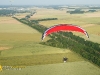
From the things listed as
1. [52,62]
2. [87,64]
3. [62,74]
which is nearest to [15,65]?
[52,62]

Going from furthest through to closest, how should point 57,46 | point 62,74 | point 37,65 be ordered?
point 57,46
point 37,65
point 62,74

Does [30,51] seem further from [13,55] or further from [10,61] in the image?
[10,61]

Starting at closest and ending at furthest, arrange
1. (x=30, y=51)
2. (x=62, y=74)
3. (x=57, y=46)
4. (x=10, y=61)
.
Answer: (x=62, y=74) → (x=10, y=61) → (x=30, y=51) → (x=57, y=46)

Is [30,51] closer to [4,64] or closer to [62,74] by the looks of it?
[4,64]

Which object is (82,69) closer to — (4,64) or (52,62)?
(52,62)

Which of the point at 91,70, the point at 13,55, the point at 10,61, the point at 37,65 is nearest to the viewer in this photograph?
the point at 91,70

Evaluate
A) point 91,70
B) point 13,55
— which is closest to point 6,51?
point 13,55

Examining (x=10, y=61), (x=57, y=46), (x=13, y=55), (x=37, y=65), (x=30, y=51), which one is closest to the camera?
(x=37, y=65)

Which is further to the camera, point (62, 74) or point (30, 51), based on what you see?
point (30, 51)

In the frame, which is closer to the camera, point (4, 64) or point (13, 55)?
point (4, 64)
